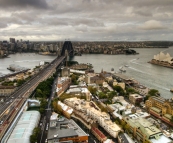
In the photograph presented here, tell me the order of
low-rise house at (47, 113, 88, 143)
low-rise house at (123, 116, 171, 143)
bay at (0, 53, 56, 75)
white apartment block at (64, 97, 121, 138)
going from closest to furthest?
low-rise house at (47, 113, 88, 143) < low-rise house at (123, 116, 171, 143) < white apartment block at (64, 97, 121, 138) < bay at (0, 53, 56, 75)

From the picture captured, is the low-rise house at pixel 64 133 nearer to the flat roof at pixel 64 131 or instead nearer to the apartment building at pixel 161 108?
the flat roof at pixel 64 131

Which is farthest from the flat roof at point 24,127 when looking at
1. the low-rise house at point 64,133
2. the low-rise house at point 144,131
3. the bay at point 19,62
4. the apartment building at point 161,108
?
the bay at point 19,62

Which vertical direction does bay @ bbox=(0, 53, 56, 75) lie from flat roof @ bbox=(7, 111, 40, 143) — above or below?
above

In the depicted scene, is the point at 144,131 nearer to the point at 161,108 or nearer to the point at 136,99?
the point at 161,108

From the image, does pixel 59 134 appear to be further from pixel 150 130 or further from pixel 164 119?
pixel 164 119

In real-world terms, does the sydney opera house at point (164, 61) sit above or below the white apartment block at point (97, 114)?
above

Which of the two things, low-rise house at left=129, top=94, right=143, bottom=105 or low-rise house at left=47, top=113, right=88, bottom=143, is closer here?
low-rise house at left=47, top=113, right=88, bottom=143

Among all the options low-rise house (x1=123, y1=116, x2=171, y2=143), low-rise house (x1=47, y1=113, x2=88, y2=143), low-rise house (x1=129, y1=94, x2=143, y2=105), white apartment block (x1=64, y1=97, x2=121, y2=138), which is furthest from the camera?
low-rise house (x1=129, y1=94, x2=143, y2=105)

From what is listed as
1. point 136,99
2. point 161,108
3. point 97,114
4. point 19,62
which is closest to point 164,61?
point 136,99

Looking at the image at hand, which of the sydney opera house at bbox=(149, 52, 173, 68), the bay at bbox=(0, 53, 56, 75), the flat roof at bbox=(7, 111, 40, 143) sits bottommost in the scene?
the flat roof at bbox=(7, 111, 40, 143)

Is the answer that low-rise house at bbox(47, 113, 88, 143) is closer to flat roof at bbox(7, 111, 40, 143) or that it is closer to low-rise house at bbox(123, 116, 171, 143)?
flat roof at bbox(7, 111, 40, 143)

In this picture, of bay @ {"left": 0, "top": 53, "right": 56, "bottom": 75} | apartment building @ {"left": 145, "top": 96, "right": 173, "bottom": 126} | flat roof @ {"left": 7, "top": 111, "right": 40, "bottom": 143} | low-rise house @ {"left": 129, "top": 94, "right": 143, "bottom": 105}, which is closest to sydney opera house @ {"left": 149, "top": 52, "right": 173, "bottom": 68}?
low-rise house @ {"left": 129, "top": 94, "right": 143, "bottom": 105}
